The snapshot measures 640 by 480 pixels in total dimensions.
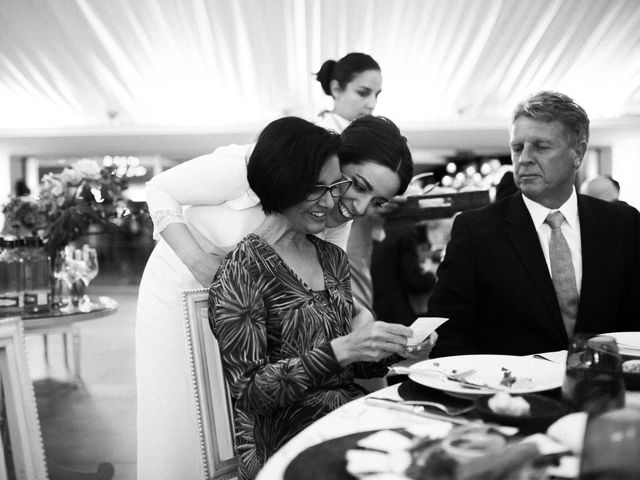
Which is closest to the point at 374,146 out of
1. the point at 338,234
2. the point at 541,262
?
the point at 338,234

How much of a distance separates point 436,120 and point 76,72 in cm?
663

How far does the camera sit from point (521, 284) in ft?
6.59

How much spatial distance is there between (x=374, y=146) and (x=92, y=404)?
354cm

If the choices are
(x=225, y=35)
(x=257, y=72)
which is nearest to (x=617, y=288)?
(x=225, y=35)

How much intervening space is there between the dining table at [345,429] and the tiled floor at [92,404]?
2.40m

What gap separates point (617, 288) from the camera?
2033 mm

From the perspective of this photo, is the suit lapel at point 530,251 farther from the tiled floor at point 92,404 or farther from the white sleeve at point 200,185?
the tiled floor at point 92,404

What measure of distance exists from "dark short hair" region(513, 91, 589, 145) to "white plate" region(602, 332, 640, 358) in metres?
0.81

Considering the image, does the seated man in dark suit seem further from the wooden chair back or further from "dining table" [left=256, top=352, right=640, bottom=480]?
"dining table" [left=256, top=352, right=640, bottom=480]

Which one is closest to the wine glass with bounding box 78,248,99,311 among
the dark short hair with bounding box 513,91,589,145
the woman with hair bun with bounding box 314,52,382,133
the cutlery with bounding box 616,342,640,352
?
the woman with hair bun with bounding box 314,52,382,133

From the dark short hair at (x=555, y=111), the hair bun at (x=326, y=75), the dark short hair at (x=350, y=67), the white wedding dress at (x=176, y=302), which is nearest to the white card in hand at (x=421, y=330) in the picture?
the white wedding dress at (x=176, y=302)

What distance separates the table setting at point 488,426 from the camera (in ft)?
1.71

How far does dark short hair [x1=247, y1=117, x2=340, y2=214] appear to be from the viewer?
148 centimetres

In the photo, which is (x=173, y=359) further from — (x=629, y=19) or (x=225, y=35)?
(x=629, y=19)
